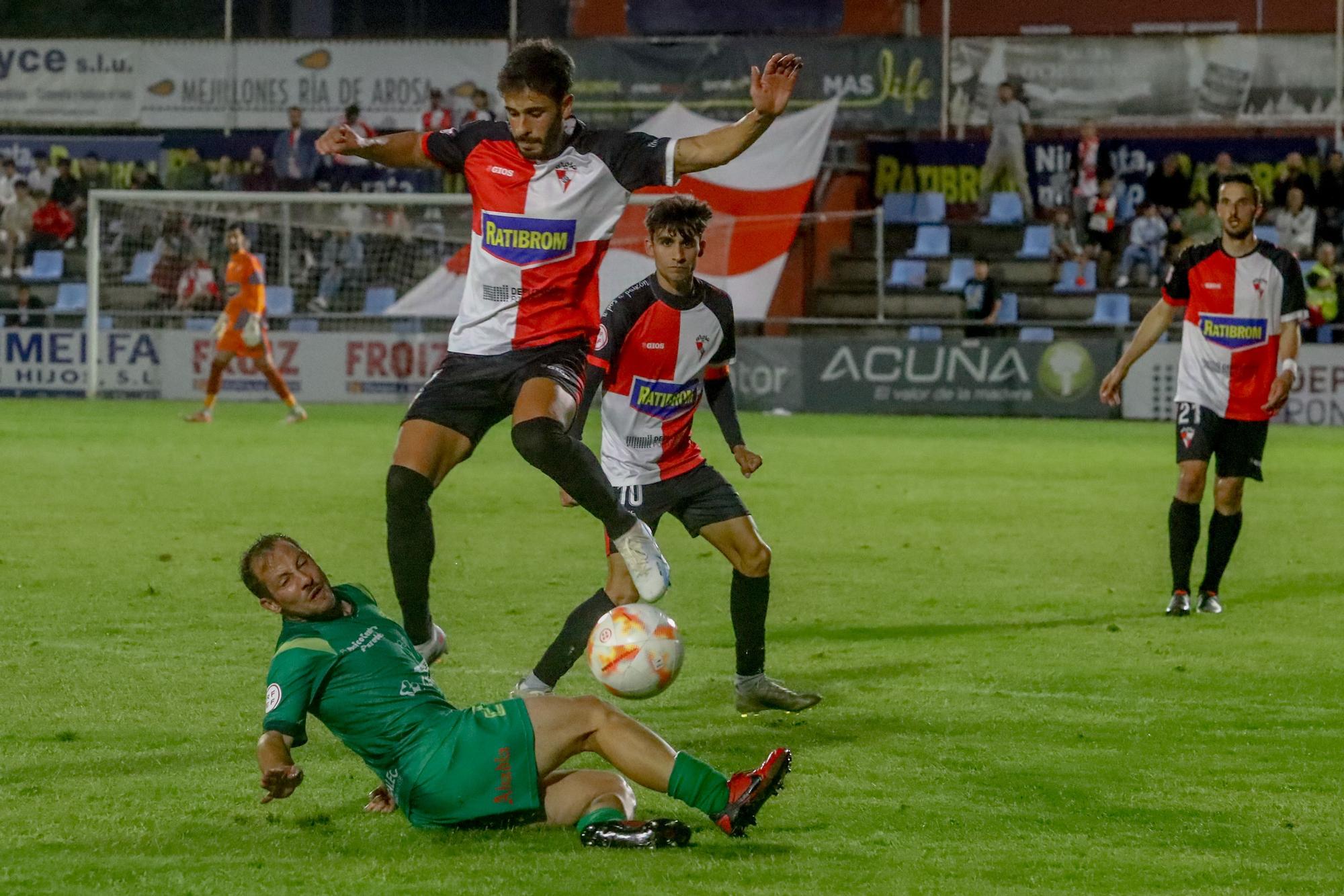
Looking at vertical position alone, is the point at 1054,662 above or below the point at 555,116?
below

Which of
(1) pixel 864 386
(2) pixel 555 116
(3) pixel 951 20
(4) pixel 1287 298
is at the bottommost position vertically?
(1) pixel 864 386

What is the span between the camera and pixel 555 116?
6395 millimetres

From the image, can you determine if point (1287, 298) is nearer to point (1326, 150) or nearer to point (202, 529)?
point (202, 529)

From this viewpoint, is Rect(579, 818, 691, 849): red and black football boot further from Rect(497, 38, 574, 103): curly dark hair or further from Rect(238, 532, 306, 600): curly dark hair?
Rect(497, 38, 574, 103): curly dark hair

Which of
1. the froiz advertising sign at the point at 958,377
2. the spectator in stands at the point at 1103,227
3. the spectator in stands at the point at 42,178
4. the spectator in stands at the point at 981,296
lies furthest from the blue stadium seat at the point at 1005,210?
the spectator in stands at the point at 42,178

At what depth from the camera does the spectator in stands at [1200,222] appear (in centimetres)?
2577

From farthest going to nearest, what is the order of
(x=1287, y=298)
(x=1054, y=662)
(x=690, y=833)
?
(x=1287, y=298) → (x=1054, y=662) → (x=690, y=833)

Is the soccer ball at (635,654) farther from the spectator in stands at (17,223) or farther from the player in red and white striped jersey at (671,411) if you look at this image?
the spectator in stands at (17,223)

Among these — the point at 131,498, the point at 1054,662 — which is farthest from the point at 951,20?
the point at 1054,662

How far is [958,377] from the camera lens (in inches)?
992

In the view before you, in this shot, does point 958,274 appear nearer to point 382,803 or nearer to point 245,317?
point 245,317

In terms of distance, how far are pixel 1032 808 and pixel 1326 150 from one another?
945 inches

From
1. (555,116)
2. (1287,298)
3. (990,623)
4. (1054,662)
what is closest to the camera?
(555,116)

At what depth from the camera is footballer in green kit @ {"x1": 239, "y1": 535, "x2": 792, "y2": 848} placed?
4754 millimetres
